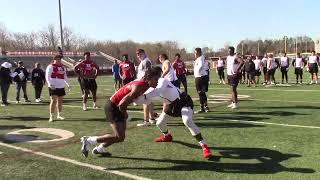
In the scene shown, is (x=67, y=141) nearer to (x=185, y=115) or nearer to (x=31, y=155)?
(x=31, y=155)

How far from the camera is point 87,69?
15156 millimetres

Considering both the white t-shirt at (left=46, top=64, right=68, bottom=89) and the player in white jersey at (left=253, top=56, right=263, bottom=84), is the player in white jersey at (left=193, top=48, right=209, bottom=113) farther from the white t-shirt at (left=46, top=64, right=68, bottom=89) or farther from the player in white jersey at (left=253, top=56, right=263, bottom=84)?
the player in white jersey at (left=253, top=56, right=263, bottom=84)

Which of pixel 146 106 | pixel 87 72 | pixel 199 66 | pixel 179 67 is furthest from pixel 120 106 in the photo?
pixel 179 67

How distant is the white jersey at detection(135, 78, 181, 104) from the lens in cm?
761

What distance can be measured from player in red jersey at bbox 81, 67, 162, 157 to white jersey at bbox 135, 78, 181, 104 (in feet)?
0.57

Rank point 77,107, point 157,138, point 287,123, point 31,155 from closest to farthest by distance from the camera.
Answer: point 31,155 → point 157,138 → point 287,123 → point 77,107

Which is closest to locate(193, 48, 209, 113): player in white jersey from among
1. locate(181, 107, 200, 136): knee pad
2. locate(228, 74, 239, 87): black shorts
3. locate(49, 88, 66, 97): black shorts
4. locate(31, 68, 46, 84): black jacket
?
locate(228, 74, 239, 87): black shorts

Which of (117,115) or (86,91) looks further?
(86,91)

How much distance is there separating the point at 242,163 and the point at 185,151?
1304mm

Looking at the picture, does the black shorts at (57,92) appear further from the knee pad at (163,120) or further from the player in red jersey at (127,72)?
the knee pad at (163,120)

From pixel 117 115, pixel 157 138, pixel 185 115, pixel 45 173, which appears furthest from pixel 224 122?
pixel 45 173

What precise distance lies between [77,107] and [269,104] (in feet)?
22.2

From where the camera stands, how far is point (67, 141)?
381 inches

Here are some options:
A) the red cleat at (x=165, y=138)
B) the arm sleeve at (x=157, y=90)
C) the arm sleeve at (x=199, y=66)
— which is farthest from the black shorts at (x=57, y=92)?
the arm sleeve at (x=157, y=90)
